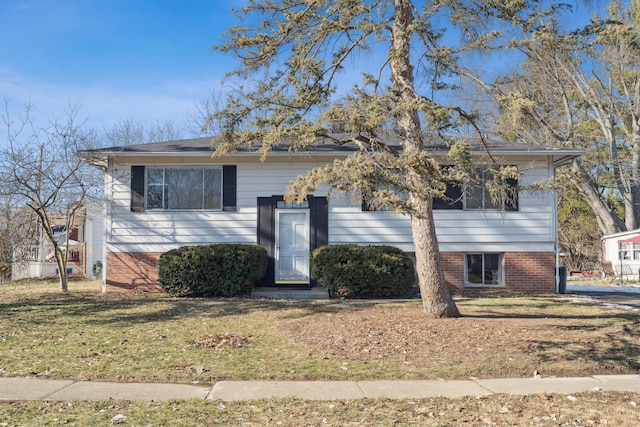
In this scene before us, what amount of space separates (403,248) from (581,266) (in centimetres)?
2096

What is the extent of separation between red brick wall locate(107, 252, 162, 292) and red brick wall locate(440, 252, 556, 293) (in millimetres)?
7648

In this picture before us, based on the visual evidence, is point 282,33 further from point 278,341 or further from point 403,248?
point 403,248

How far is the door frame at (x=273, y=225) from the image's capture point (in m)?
14.4

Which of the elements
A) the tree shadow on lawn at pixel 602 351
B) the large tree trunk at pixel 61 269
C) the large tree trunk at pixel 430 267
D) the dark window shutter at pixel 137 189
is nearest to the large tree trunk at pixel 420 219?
the large tree trunk at pixel 430 267

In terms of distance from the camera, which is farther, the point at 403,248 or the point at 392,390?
the point at 403,248

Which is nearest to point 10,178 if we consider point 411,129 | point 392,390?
point 411,129

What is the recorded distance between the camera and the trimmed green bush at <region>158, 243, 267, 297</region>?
12.8 m

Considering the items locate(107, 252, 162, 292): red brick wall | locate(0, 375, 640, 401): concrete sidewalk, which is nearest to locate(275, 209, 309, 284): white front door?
locate(107, 252, 162, 292): red brick wall

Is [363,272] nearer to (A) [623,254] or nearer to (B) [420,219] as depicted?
(B) [420,219]

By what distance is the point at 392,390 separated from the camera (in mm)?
5781

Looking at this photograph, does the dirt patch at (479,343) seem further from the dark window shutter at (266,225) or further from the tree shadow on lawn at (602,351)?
the dark window shutter at (266,225)

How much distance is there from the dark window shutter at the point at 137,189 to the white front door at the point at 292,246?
362 cm

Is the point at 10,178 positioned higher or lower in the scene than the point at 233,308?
higher

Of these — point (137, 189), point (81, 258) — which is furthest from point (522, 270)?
point (81, 258)
